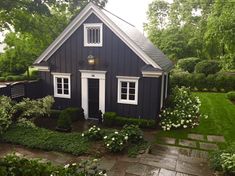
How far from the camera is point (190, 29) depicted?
37.2m

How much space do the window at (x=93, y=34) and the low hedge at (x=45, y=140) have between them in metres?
5.22

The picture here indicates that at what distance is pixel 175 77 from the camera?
24.9 metres

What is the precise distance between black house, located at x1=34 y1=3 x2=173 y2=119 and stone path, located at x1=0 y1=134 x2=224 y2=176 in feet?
9.64

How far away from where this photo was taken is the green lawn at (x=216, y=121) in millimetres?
11234

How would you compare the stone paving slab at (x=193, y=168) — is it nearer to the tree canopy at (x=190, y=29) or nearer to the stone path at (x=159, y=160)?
the stone path at (x=159, y=160)

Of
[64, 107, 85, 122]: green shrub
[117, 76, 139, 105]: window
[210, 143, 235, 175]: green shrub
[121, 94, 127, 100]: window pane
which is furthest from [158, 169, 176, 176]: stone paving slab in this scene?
[64, 107, 85, 122]: green shrub

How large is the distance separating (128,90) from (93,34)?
361 centimetres

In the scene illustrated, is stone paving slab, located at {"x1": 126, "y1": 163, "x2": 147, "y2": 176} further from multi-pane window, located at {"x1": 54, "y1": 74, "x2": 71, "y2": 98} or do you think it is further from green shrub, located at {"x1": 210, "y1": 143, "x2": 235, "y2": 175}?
multi-pane window, located at {"x1": 54, "y1": 74, "x2": 71, "y2": 98}

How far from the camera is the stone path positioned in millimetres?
7451

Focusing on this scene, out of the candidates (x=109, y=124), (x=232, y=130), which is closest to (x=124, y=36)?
(x=109, y=124)

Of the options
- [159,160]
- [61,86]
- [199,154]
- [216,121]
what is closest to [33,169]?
[159,160]

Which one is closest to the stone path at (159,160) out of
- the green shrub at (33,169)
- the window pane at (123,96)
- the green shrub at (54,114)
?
the green shrub at (33,169)

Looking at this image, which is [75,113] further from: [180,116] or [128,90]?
[180,116]

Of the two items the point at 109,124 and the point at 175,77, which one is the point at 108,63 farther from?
the point at 175,77
